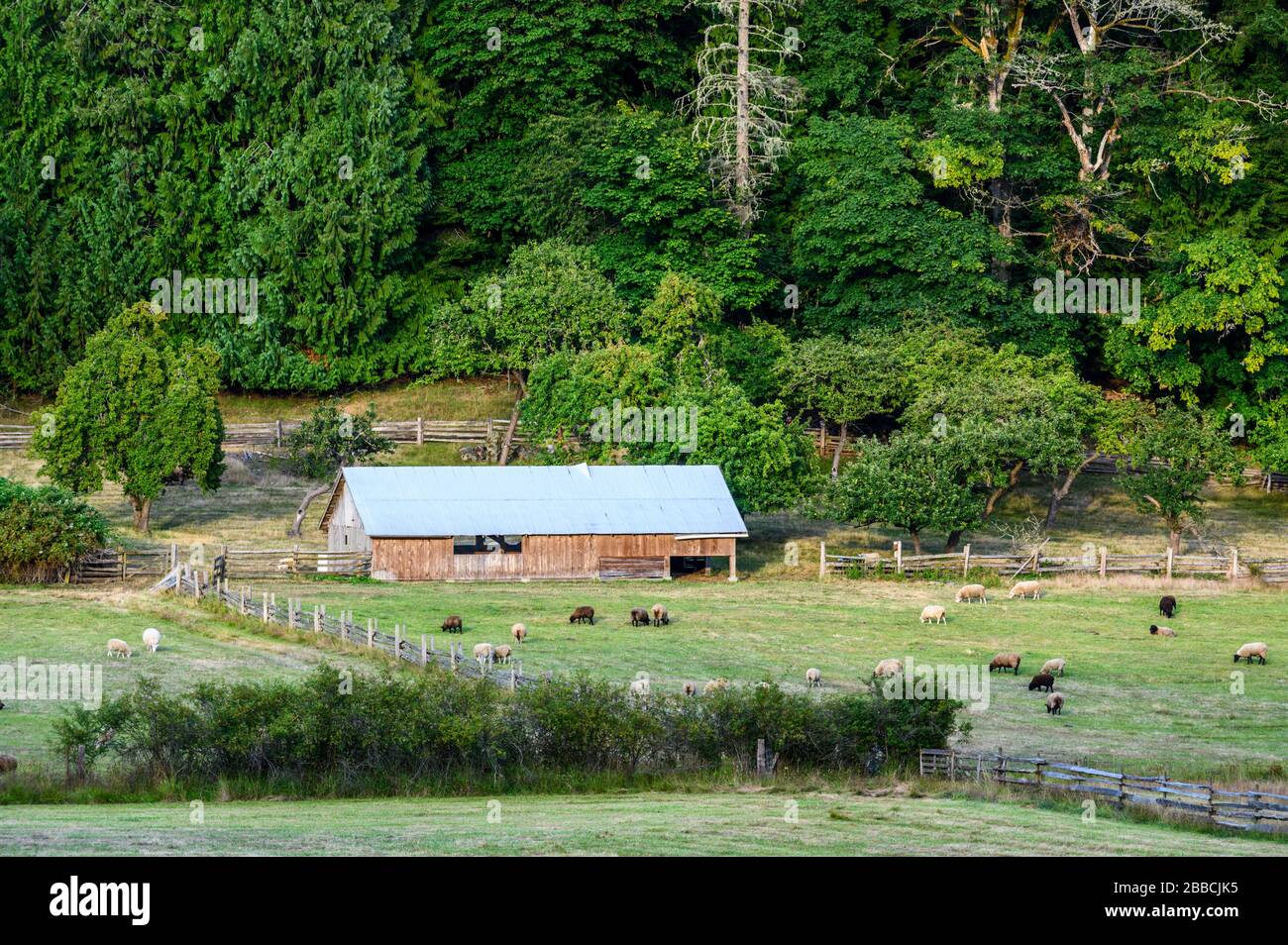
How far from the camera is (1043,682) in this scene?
4791cm

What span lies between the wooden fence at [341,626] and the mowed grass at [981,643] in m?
1.66

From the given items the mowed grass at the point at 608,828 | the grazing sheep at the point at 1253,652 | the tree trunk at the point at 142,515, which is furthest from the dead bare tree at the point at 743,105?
the mowed grass at the point at 608,828

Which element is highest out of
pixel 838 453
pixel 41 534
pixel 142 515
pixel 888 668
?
pixel 838 453

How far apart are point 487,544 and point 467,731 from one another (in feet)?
101

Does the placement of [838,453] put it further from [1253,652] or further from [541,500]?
[1253,652]

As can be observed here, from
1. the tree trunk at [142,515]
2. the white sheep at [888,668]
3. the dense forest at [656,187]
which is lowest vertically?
the white sheep at [888,668]

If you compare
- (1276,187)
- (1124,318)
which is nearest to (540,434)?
(1124,318)

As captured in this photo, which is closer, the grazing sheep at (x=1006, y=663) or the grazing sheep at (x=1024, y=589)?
the grazing sheep at (x=1006, y=663)

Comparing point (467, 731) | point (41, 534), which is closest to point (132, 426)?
point (41, 534)

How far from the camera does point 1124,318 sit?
3191 inches

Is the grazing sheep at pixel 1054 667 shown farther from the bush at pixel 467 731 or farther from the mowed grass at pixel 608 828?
the mowed grass at pixel 608 828

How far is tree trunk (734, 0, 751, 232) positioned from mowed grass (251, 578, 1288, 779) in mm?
22944

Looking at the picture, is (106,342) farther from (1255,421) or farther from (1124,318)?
(1255,421)

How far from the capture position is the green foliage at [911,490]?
6700 centimetres
